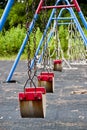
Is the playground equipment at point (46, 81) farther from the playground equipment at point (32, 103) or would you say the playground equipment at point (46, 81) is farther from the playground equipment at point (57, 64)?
the playground equipment at point (57, 64)

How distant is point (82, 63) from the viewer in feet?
39.9

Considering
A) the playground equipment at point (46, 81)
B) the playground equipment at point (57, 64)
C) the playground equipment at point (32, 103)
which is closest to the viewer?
the playground equipment at point (32, 103)

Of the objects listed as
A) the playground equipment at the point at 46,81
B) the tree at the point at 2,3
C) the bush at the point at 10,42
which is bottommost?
the bush at the point at 10,42

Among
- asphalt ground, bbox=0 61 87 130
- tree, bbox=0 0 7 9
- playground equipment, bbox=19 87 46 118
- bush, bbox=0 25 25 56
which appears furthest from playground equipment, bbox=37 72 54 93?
tree, bbox=0 0 7 9

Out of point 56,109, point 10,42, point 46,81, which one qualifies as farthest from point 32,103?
point 10,42

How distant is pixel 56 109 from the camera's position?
506cm

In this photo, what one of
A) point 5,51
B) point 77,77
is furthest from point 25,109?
point 5,51

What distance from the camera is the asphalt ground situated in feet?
13.8

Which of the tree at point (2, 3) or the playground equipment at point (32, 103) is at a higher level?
the tree at point (2, 3)

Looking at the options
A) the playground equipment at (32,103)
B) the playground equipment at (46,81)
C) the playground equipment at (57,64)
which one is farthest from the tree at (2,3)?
the playground equipment at (32,103)

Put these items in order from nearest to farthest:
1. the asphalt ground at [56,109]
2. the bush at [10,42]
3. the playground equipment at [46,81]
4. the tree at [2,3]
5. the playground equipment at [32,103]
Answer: the playground equipment at [32,103] < the asphalt ground at [56,109] < the playground equipment at [46,81] < the bush at [10,42] < the tree at [2,3]

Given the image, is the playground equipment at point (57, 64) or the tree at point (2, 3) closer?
the playground equipment at point (57, 64)

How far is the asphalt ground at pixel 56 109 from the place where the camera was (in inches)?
165

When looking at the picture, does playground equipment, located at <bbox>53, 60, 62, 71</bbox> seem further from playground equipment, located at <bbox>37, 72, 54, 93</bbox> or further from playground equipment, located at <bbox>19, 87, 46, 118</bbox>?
playground equipment, located at <bbox>19, 87, 46, 118</bbox>
